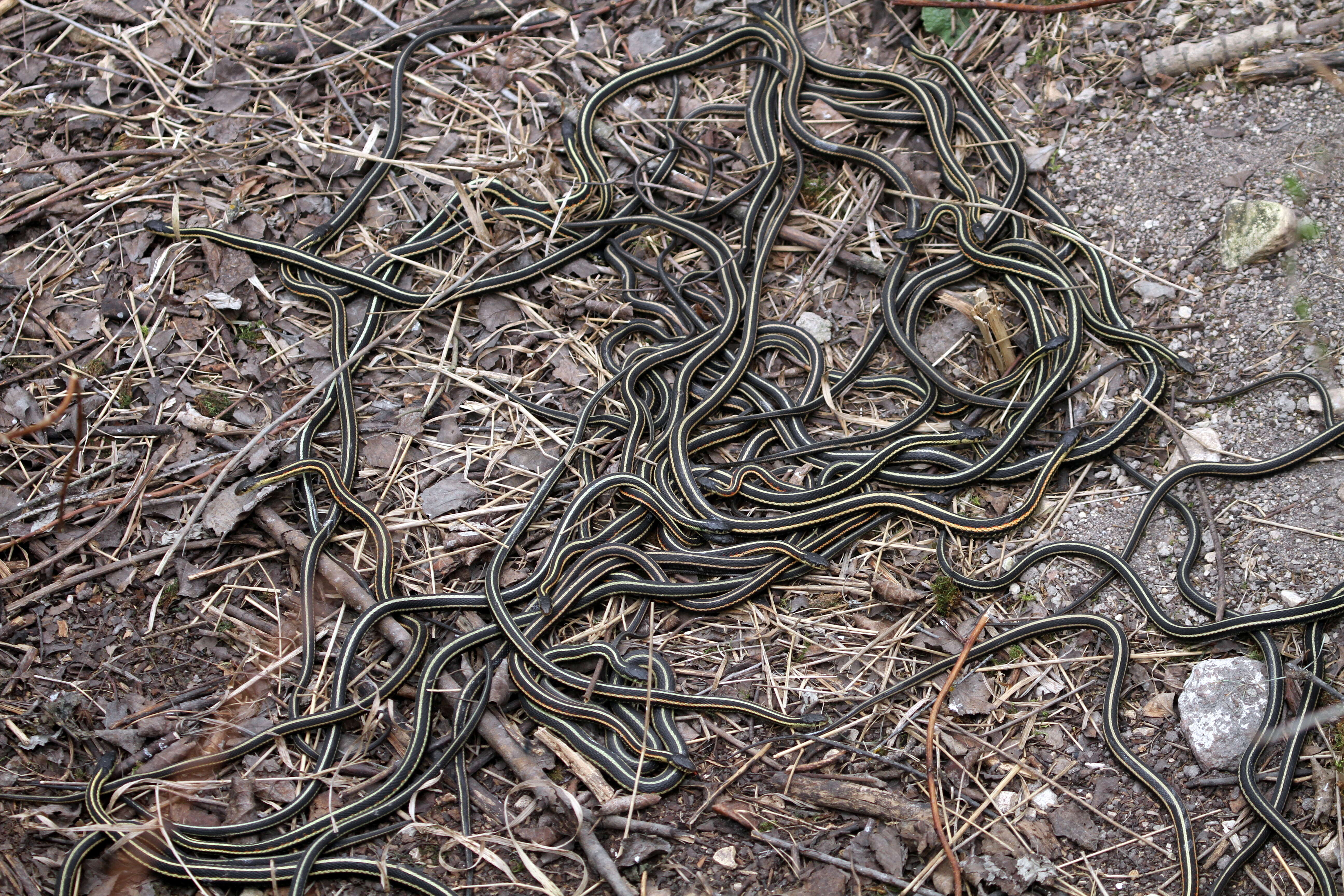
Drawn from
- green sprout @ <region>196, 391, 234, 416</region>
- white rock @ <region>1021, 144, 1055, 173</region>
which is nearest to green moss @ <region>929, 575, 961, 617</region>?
white rock @ <region>1021, 144, 1055, 173</region>

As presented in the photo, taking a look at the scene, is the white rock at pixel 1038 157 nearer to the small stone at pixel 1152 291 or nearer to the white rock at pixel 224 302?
the small stone at pixel 1152 291

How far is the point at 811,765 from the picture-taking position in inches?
168

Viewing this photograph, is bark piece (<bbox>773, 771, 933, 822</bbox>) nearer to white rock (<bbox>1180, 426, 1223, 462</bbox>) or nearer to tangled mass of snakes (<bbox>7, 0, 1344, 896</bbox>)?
tangled mass of snakes (<bbox>7, 0, 1344, 896</bbox>)

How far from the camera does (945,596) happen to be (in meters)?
4.55

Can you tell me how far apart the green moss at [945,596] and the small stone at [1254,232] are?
260 cm

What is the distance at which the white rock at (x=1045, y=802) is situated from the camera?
410 cm

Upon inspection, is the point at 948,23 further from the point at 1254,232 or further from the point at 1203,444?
→ the point at 1203,444

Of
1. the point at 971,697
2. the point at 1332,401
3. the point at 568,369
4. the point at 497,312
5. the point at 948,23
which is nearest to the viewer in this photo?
the point at 971,697

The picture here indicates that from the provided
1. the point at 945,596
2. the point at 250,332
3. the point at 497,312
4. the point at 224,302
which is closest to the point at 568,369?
the point at 497,312

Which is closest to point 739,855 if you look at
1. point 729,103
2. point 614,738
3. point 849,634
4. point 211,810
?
point 614,738

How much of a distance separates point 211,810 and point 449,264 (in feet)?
11.7

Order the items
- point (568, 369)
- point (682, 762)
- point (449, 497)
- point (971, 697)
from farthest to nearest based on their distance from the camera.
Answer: point (568, 369), point (449, 497), point (971, 697), point (682, 762)

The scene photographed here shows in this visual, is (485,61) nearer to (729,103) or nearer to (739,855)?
(729,103)

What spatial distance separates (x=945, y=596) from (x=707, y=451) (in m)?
1.67
